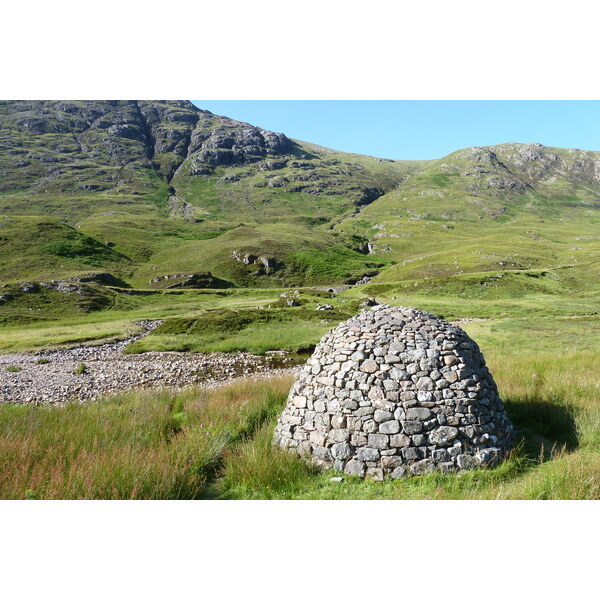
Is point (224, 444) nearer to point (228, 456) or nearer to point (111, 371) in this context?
point (228, 456)

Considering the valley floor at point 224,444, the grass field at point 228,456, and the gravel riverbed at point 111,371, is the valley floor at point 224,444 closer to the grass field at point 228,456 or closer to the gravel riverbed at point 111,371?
the grass field at point 228,456

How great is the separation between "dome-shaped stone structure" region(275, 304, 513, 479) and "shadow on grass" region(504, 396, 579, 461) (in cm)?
94

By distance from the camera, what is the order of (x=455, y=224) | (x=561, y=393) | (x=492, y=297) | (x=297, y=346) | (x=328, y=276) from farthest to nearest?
(x=455, y=224) < (x=328, y=276) < (x=492, y=297) < (x=297, y=346) < (x=561, y=393)

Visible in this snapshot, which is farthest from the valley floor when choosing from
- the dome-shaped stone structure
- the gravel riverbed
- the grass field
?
the dome-shaped stone structure

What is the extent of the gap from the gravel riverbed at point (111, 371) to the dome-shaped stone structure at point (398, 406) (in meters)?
13.5

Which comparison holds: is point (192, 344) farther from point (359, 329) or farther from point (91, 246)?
point (91, 246)

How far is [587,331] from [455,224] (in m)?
165

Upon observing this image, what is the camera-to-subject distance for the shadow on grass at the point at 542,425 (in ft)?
26.8

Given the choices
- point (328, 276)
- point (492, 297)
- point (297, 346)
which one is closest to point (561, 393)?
point (297, 346)

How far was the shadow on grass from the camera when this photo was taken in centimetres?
818

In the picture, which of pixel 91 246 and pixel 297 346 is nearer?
pixel 297 346

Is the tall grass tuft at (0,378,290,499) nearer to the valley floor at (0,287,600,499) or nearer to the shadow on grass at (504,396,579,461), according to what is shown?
the valley floor at (0,287,600,499)

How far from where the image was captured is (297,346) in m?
29.9

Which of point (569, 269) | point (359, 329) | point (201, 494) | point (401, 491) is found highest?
point (569, 269)
